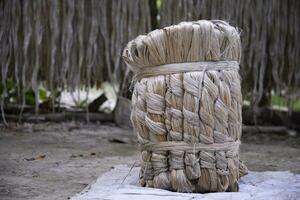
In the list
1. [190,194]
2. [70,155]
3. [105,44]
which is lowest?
[70,155]

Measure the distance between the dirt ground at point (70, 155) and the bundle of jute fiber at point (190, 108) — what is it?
1.49 feet

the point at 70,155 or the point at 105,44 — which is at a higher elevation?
the point at 105,44

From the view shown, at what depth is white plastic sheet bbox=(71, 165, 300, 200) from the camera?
1656mm

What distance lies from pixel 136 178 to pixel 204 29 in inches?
25.6

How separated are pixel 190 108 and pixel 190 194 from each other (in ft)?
0.91

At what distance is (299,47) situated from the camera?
12.9 feet

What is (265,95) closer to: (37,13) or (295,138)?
(295,138)

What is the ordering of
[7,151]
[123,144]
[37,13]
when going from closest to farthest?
1. [7,151]
2. [123,144]
3. [37,13]

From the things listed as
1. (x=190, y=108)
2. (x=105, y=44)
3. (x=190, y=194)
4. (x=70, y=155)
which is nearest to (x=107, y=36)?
(x=105, y=44)

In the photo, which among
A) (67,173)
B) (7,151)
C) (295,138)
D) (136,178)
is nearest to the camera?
(136,178)

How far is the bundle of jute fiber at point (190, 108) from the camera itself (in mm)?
1723

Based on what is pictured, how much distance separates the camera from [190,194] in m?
1.68

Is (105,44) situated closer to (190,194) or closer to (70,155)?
(70,155)

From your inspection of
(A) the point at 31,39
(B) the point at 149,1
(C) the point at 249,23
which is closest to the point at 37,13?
(A) the point at 31,39
